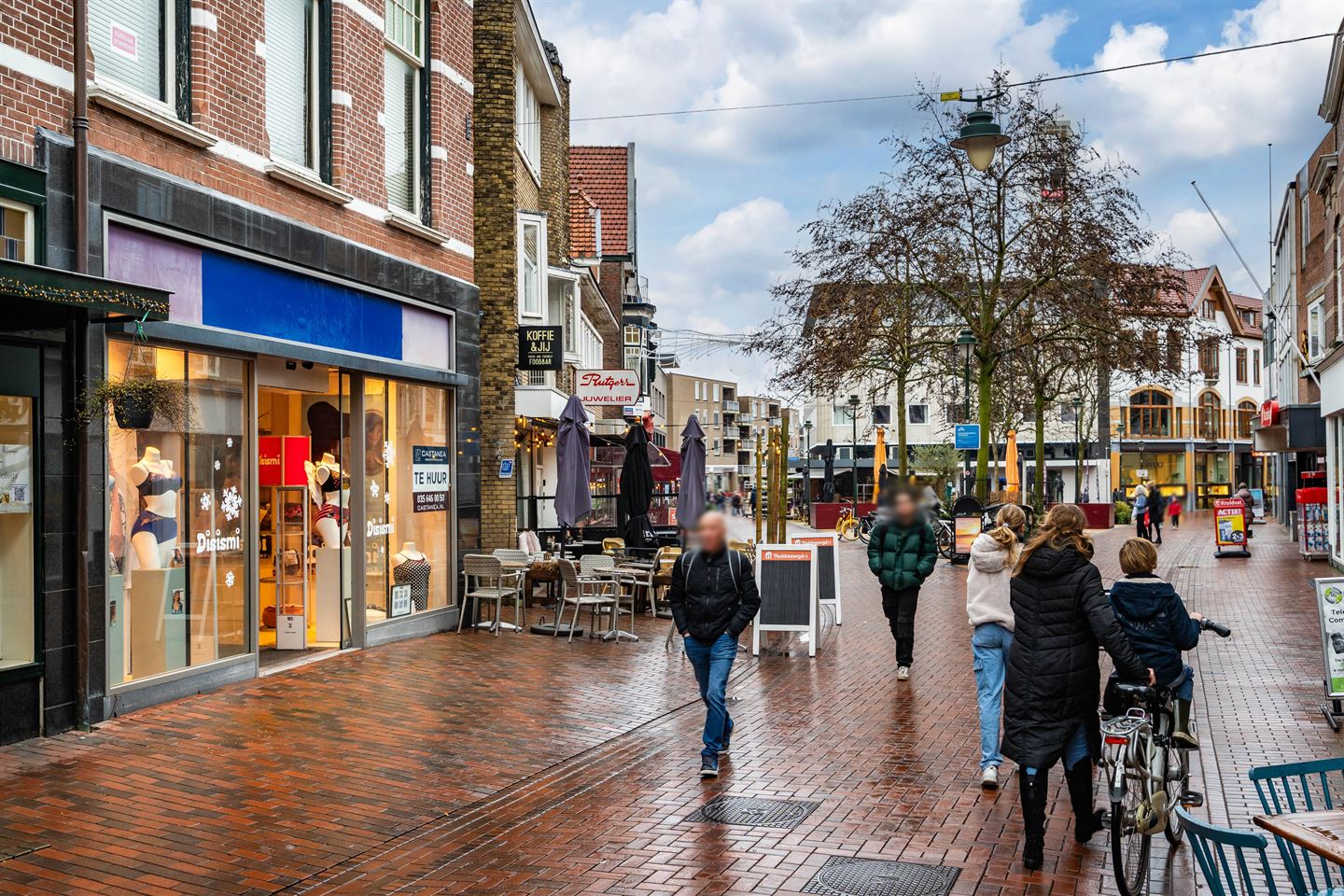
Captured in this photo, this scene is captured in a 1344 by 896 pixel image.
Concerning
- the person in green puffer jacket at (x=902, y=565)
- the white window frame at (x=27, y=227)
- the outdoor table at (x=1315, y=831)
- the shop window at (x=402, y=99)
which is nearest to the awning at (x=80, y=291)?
the white window frame at (x=27, y=227)

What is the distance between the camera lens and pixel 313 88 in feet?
43.0

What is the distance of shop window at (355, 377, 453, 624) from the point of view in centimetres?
1420

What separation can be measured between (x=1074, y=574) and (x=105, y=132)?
7588mm

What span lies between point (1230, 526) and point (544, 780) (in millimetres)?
24776

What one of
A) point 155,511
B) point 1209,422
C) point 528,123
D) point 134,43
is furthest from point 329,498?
point 528,123

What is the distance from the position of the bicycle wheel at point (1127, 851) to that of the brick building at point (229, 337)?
674cm

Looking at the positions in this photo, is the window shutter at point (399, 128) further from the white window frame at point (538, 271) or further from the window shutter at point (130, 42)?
the white window frame at point (538, 271)

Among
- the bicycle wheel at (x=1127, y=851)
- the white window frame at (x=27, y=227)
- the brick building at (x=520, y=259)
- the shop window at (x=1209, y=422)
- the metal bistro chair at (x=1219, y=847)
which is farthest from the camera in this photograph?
the shop window at (x=1209, y=422)

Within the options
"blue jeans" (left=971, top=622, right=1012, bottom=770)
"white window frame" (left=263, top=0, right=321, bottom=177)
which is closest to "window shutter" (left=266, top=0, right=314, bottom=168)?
"white window frame" (left=263, top=0, right=321, bottom=177)

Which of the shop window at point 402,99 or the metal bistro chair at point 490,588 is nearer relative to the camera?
the shop window at point 402,99

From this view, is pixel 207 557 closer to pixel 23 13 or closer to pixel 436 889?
pixel 23 13

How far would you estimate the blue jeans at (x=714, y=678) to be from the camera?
→ 8211mm

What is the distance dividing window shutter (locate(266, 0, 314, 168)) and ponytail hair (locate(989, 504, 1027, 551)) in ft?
25.0

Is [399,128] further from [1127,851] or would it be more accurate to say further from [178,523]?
[1127,851]
